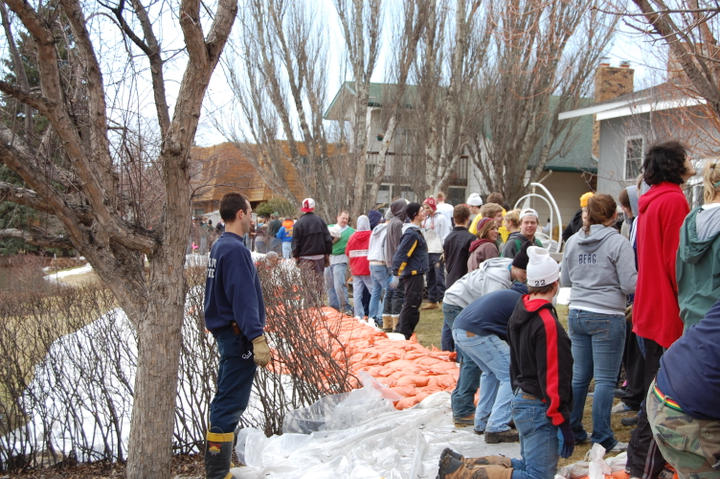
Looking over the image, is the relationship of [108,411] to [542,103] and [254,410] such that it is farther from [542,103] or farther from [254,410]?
[542,103]

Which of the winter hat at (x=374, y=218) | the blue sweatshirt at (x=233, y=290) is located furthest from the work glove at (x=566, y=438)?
the winter hat at (x=374, y=218)

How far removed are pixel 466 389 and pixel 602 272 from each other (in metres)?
1.55

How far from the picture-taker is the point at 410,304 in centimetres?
866

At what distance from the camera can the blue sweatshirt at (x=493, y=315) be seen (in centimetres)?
496

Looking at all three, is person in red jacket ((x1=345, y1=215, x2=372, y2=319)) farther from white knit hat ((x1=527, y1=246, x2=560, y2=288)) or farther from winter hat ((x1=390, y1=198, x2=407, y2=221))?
white knit hat ((x1=527, y1=246, x2=560, y2=288))

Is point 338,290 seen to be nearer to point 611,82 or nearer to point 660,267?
point 660,267

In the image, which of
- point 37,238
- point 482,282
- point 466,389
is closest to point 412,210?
point 482,282

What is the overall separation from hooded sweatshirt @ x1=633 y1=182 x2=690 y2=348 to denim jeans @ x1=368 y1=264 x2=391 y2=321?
232 inches

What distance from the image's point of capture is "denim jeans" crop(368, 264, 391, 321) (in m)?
10.0

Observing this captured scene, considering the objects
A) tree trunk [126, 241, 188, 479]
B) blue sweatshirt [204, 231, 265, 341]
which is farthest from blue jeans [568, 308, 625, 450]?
tree trunk [126, 241, 188, 479]

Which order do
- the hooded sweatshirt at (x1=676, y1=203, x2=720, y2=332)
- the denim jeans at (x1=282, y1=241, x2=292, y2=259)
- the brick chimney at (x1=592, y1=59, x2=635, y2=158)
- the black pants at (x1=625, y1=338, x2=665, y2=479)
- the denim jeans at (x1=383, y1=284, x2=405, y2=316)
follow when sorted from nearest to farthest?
1. the hooded sweatshirt at (x1=676, y1=203, x2=720, y2=332)
2. the black pants at (x1=625, y1=338, x2=665, y2=479)
3. the denim jeans at (x1=383, y1=284, x2=405, y2=316)
4. the denim jeans at (x1=282, y1=241, x2=292, y2=259)
5. the brick chimney at (x1=592, y1=59, x2=635, y2=158)

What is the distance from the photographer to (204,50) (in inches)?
156

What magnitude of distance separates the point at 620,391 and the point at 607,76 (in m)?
18.8

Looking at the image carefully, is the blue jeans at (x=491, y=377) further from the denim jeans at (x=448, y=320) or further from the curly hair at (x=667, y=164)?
the curly hair at (x=667, y=164)
